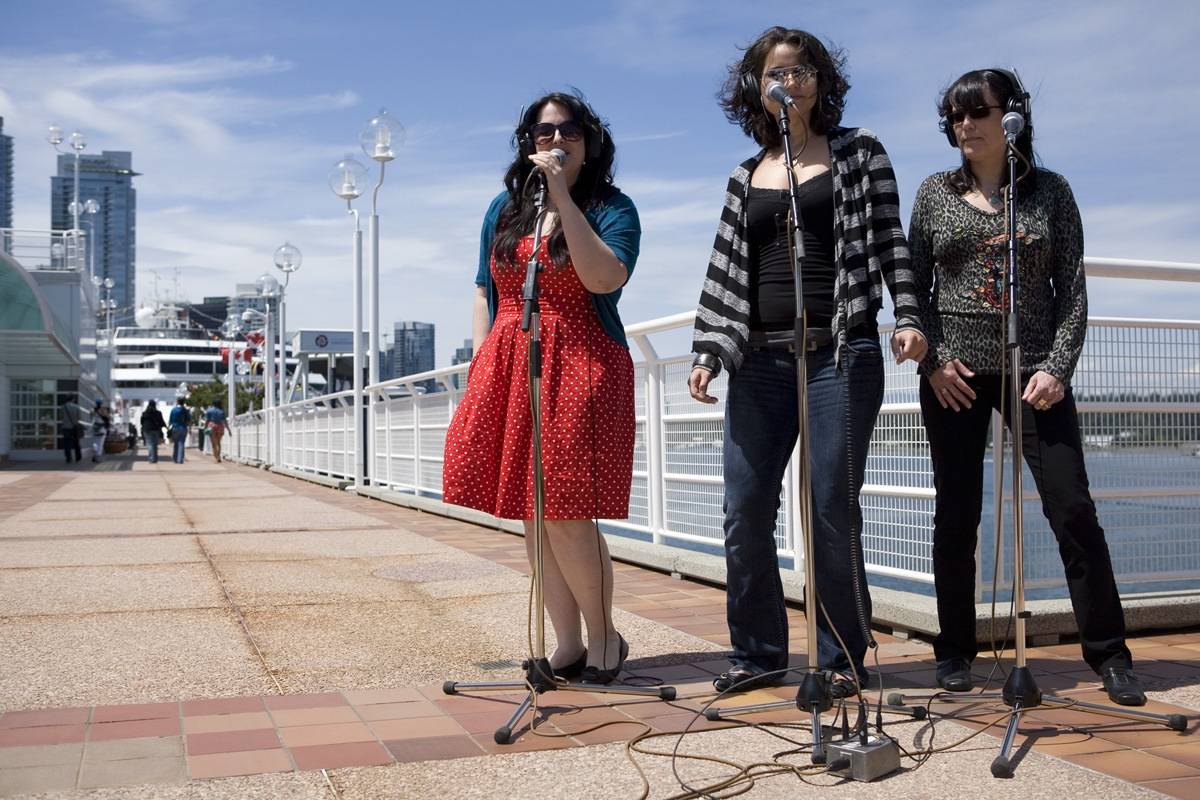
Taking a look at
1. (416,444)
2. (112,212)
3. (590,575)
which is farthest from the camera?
(112,212)

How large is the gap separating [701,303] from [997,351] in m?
0.85

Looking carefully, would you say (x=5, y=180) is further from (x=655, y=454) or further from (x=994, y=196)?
(x=994, y=196)

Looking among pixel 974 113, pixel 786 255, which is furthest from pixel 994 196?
pixel 786 255

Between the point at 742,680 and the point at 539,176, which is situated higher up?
the point at 539,176

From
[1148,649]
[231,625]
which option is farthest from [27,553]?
[1148,649]

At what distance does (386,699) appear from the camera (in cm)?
353

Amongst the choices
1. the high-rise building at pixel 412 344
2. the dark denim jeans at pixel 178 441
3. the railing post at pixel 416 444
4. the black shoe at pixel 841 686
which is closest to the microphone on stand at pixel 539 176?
the black shoe at pixel 841 686

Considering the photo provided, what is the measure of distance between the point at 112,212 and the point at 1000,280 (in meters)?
191

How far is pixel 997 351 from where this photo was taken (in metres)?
3.49

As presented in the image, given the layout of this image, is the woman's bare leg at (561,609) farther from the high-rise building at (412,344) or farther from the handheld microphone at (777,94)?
the high-rise building at (412,344)

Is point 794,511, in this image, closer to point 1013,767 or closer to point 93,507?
point 1013,767

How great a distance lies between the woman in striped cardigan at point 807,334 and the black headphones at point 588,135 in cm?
41

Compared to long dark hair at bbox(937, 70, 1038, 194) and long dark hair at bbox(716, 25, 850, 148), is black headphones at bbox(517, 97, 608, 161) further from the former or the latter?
long dark hair at bbox(937, 70, 1038, 194)

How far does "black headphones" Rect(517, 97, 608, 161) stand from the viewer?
362 centimetres
